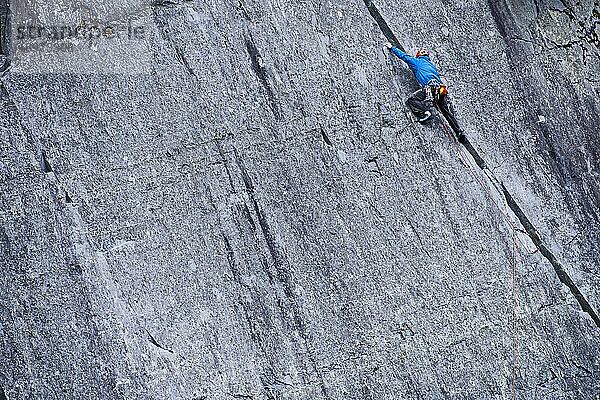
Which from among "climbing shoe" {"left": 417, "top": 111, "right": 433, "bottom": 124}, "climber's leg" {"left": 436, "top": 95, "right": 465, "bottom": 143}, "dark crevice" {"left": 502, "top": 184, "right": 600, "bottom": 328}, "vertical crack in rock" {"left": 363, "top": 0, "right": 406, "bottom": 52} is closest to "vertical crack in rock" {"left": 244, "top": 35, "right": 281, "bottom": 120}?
"vertical crack in rock" {"left": 363, "top": 0, "right": 406, "bottom": 52}

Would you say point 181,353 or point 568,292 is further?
point 568,292

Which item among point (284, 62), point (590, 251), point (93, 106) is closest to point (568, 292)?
point (590, 251)

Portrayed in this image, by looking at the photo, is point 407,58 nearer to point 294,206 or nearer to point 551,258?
point 294,206

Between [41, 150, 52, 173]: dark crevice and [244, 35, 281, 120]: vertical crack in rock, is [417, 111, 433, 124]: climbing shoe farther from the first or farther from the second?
[41, 150, 52, 173]: dark crevice

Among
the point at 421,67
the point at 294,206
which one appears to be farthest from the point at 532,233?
the point at 294,206

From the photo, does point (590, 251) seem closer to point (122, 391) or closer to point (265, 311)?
point (265, 311)

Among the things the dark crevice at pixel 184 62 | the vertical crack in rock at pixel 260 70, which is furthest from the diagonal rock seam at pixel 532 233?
the dark crevice at pixel 184 62

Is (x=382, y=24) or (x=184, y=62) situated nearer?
(x=184, y=62)

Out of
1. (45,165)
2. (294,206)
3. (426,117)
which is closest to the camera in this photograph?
(45,165)
